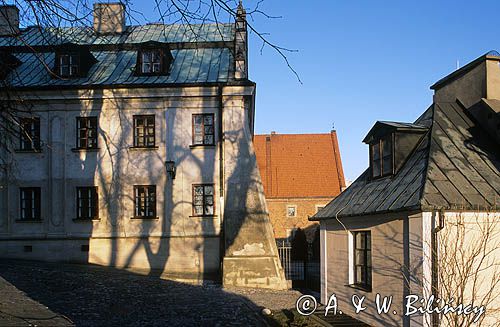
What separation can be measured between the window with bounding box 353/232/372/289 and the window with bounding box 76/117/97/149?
42.4 ft

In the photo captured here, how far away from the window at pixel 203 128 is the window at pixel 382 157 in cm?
960

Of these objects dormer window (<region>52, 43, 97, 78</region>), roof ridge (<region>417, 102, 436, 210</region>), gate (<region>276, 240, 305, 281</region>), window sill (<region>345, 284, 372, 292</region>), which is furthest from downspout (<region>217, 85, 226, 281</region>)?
roof ridge (<region>417, 102, 436, 210</region>)

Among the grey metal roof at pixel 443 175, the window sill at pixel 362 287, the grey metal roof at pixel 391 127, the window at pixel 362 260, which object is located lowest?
the window sill at pixel 362 287

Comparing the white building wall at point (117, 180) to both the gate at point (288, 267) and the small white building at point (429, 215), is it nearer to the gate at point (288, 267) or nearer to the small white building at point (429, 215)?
the gate at point (288, 267)

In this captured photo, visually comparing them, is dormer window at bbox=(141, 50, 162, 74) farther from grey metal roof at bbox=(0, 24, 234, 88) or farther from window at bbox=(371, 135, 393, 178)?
window at bbox=(371, 135, 393, 178)

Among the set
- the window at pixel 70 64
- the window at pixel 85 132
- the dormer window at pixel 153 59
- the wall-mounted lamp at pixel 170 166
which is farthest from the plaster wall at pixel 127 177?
the window at pixel 70 64

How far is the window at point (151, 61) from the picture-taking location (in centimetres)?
2253

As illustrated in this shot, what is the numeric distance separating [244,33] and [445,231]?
15.1m

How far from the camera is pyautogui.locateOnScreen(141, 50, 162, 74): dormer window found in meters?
22.5

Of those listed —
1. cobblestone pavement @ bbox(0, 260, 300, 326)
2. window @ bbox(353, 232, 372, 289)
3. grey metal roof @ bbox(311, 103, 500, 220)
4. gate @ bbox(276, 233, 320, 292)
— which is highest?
grey metal roof @ bbox(311, 103, 500, 220)

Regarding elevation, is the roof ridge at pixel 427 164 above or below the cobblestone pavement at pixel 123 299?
above

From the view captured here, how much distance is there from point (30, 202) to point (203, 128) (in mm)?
7693

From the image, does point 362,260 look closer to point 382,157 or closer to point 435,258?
point 382,157

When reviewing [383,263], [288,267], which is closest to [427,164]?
[383,263]
